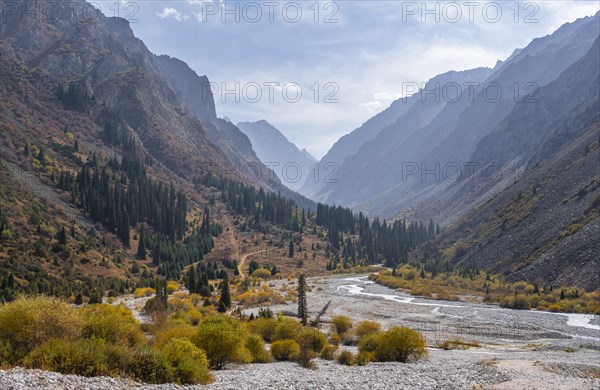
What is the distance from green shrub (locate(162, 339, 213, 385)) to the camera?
1820 centimetres

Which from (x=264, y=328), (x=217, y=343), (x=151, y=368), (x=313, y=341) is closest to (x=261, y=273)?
→ (x=264, y=328)

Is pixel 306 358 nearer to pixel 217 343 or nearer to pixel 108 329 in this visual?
pixel 217 343

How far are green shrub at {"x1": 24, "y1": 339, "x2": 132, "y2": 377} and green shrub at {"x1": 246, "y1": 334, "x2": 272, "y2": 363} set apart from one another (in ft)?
30.5

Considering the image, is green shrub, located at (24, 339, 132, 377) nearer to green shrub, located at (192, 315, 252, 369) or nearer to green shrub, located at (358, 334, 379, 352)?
green shrub, located at (192, 315, 252, 369)

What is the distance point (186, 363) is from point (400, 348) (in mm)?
13406

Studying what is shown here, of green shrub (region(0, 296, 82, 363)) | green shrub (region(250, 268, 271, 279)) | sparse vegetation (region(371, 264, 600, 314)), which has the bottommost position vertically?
green shrub (region(250, 268, 271, 279))

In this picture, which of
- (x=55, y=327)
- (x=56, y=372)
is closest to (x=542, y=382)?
(x=56, y=372)

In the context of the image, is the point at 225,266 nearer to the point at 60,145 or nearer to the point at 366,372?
the point at 60,145

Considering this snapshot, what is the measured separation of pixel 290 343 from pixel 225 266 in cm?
7889

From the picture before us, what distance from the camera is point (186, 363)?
723 inches

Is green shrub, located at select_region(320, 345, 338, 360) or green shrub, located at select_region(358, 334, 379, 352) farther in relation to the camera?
green shrub, located at select_region(358, 334, 379, 352)

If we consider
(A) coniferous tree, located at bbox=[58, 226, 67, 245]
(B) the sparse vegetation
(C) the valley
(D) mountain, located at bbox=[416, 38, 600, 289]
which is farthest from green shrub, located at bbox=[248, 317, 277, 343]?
(A) coniferous tree, located at bbox=[58, 226, 67, 245]

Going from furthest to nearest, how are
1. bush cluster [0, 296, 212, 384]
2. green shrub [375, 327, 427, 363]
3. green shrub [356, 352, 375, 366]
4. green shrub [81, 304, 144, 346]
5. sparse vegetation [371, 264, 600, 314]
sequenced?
sparse vegetation [371, 264, 600, 314] → green shrub [375, 327, 427, 363] → green shrub [356, 352, 375, 366] → green shrub [81, 304, 144, 346] → bush cluster [0, 296, 212, 384]

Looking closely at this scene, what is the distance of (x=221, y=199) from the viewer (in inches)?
7028
